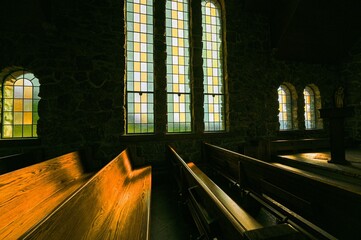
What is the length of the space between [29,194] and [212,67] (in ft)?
14.4

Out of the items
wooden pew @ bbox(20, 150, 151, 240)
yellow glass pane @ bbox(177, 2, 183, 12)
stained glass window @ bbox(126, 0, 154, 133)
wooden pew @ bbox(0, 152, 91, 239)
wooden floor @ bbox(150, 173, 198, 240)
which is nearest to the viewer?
wooden pew @ bbox(20, 150, 151, 240)

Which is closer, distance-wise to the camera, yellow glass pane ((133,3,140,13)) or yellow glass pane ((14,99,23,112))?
yellow glass pane ((14,99,23,112))

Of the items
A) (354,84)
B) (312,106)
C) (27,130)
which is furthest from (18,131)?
(354,84)

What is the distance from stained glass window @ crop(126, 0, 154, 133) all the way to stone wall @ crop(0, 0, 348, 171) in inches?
9.0

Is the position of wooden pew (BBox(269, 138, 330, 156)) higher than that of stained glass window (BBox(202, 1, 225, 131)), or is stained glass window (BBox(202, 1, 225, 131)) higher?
stained glass window (BBox(202, 1, 225, 131))

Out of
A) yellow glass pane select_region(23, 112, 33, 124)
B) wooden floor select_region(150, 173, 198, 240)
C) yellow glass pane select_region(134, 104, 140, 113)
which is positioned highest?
yellow glass pane select_region(134, 104, 140, 113)

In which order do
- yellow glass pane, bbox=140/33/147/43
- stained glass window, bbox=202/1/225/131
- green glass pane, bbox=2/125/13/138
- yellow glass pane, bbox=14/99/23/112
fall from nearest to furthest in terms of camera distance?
1. green glass pane, bbox=2/125/13/138
2. yellow glass pane, bbox=14/99/23/112
3. yellow glass pane, bbox=140/33/147/43
4. stained glass window, bbox=202/1/225/131

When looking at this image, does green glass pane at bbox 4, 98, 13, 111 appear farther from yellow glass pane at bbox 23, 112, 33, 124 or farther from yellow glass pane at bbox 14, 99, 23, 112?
yellow glass pane at bbox 23, 112, 33, 124

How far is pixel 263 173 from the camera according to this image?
5.80 feet

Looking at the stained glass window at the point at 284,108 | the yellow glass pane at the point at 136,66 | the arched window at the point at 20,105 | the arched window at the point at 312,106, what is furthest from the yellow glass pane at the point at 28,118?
the arched window at the point at 312,106

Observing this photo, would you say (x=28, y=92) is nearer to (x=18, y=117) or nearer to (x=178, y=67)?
(x=18, y=117)

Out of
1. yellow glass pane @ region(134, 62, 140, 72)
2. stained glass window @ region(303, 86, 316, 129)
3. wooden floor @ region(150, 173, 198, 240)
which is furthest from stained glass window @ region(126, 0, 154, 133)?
stained glass window @ region(303, 86, 316, 129)

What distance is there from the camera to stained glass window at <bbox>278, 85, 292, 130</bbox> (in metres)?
5.19

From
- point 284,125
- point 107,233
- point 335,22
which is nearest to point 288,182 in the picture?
point 107,233
